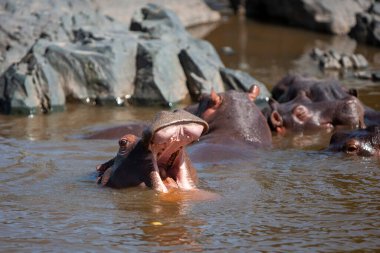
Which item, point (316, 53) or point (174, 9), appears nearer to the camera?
point (316, 53)

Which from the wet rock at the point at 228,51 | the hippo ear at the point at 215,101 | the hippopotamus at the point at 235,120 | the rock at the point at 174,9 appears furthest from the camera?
the wet rock at the point at 228,51

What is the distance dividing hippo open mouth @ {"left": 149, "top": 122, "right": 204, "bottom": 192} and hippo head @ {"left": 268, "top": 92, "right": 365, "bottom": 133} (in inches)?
136

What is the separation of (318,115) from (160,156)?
4.10 meters

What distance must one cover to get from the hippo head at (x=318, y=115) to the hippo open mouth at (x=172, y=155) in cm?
345

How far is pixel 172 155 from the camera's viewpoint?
5.78m

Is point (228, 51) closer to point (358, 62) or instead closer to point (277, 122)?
point (358, 62)

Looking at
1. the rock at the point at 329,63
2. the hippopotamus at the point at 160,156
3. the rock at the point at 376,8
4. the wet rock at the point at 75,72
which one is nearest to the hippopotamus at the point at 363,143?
the hippopotamus at the point at 160,156

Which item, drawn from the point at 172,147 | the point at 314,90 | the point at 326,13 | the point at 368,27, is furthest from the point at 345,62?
the point at 172,147

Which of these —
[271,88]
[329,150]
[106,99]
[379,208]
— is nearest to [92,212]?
[379,208]

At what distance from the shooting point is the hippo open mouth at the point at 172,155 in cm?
531

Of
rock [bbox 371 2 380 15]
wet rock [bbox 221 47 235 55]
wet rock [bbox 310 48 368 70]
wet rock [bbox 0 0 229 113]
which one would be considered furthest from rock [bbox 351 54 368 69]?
wet rock [bbox 0 0 229 113]

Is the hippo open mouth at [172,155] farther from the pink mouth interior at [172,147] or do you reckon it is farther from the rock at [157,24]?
the rock at [157,24]

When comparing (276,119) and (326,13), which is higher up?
(276,119)

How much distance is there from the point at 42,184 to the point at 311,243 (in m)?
2.27
